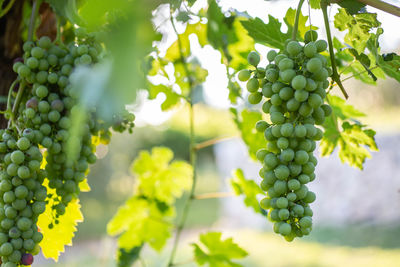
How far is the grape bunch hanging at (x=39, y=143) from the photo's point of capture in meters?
0.53

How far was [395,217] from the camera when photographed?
5.28 meters

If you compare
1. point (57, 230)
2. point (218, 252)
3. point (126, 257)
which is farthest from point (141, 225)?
point (57, 230)

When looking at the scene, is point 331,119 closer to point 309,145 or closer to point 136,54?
point 309,145

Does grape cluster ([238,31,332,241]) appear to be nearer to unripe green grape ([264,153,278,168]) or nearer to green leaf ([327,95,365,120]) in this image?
unripe green grape ([264,153,278,168])

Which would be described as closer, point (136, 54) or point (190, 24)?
point (136, 54)

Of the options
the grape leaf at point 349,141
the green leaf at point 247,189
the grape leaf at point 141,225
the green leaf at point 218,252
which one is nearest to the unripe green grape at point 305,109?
the grape leaf at point 349,141

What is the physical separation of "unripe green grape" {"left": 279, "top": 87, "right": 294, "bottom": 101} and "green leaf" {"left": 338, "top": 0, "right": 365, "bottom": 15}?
14 cm

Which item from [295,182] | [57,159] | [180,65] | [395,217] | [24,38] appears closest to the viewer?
[295,182]

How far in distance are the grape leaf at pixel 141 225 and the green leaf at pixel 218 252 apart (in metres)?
0.16

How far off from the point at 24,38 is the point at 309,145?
0.56 meters

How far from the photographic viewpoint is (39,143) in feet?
1.86

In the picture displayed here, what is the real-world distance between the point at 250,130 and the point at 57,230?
448 mm

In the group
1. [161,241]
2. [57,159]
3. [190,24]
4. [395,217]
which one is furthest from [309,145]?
[395,217]

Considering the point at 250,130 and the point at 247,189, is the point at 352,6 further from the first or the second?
the point at 247,189
